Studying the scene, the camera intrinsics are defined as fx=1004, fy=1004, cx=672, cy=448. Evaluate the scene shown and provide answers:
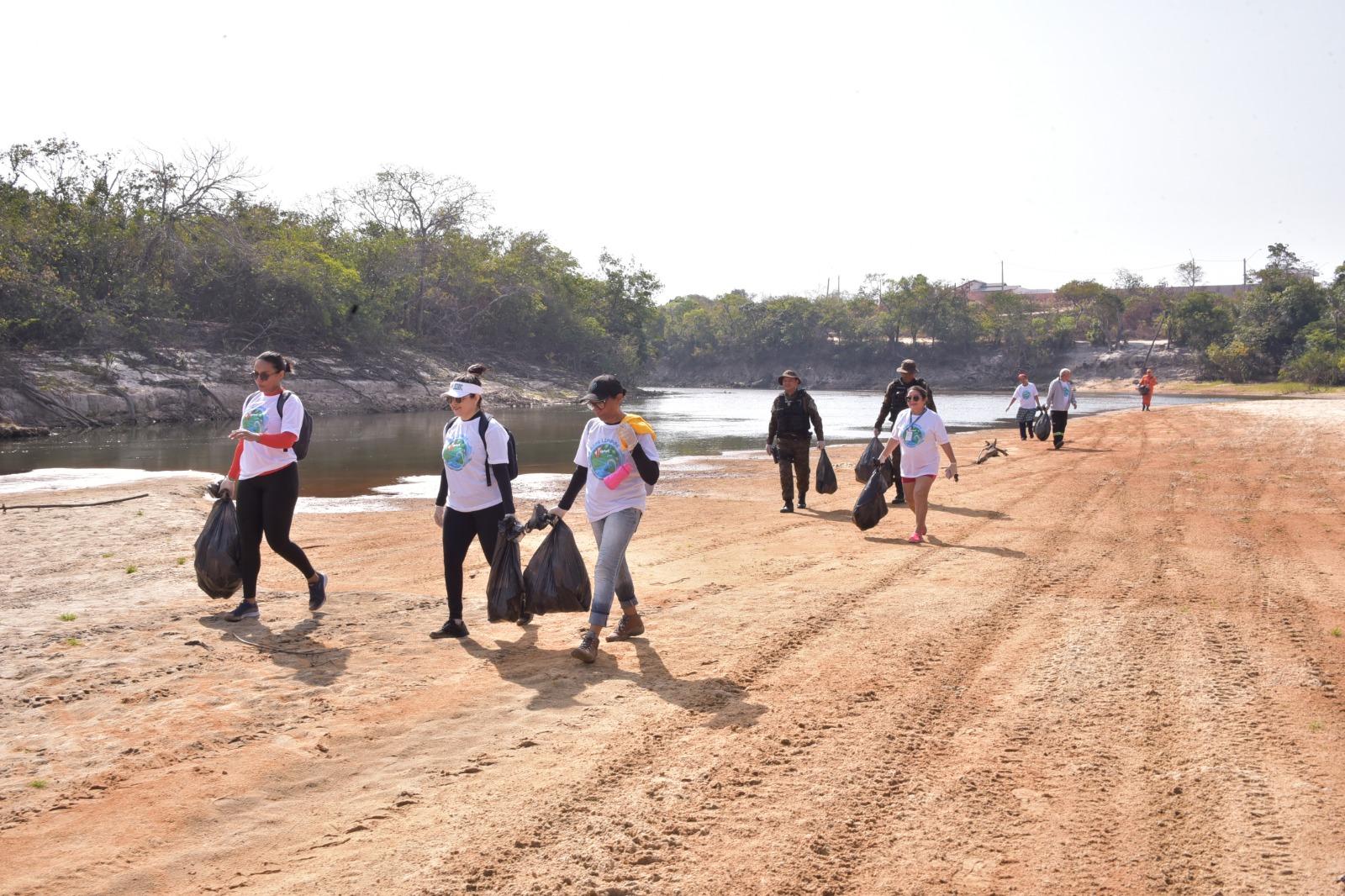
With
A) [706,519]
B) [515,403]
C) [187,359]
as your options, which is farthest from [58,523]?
[515,403]

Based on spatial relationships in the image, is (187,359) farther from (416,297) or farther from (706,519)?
(706,519)

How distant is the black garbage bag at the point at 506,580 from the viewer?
611 centimetres

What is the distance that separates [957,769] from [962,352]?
3678 inches

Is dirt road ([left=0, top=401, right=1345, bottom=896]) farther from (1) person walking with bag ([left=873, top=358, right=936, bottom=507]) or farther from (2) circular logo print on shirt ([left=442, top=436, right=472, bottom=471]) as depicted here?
(1) person walking with bag ([left=873, top=358, right=936, bottom=507])

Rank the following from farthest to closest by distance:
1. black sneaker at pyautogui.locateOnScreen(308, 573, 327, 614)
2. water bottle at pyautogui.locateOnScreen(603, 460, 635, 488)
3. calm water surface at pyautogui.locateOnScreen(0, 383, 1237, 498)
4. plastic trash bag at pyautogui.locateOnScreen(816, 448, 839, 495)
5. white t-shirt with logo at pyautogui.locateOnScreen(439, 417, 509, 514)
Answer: calm water surface at pyautogui.locateOnScreen(0, 383, 1237, 498)
plastic trash bag at pyautogui.locateOnScreen(816, 448, 839, 495)
black sneaker at pyautogui.locateOnScreen(308, 573, 327, 614)
white t-shirt with logo at pyautogui.locateOnScreen(439, 417, 509, 514)
water bottle at pyautogui.locateOnScreen(603, 460, 635, 488)

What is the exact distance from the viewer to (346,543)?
10.3m

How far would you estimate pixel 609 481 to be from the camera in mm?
5996

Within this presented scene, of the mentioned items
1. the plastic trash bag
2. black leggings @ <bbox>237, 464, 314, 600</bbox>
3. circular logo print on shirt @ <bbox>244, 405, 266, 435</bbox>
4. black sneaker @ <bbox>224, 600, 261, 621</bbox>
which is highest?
circular logo print on shirt @ <bbox>244, 405, 266, 435</bbox>

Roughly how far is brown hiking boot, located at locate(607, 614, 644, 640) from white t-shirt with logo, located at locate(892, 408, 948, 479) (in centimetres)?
467

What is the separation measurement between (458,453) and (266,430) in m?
1.49

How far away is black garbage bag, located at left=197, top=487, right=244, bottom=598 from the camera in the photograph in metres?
6.81

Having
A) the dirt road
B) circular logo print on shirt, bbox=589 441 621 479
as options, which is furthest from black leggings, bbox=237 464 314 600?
circular logo print on shirt, bbox=589 441 621 479

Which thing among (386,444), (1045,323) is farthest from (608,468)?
(1045,323)

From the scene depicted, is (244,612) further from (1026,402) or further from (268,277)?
(268,277)
